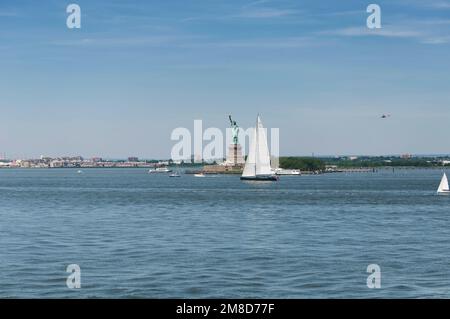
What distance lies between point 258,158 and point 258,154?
0.86 metres

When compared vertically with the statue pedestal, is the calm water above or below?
below

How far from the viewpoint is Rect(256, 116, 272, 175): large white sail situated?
121m

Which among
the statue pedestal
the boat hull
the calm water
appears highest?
the statue pedestal

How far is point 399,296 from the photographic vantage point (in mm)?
18828

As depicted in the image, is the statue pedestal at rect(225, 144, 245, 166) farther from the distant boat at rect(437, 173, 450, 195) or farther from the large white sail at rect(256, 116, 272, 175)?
the distant boat at rect(437, 173, 450, 195)

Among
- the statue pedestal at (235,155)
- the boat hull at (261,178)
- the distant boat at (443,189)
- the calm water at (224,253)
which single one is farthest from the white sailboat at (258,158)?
the calm water at (224,253)

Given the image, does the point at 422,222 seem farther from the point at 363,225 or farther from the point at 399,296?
the point at 399,296

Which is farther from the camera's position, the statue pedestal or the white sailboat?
the statue pedestal

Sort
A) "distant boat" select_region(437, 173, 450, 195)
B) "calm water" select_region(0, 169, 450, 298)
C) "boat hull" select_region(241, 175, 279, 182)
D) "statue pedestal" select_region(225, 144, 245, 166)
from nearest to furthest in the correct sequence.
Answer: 1. "calm water" select_region(0, 169, 450, 298)
2. "distant boat" select_region(437, 173, 450, 195)
3. "boat hull" select_region(241, 175, 279, 182)
4. "statue pedestal" select_region(225, 144, 245, 166)

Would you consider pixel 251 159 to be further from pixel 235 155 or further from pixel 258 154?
pixel 235 155

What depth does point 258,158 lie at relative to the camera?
124625mm

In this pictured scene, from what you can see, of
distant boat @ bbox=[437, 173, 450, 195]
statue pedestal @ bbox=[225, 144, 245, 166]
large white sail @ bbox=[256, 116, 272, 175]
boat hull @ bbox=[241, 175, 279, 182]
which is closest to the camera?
distant boat @ bbox=[437, 173, 450, 195]

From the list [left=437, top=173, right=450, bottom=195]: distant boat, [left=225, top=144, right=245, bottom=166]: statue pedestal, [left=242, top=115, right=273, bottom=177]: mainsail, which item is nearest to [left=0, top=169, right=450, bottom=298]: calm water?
[left=437, top=173, right=450, bottom=195]: distant boat
